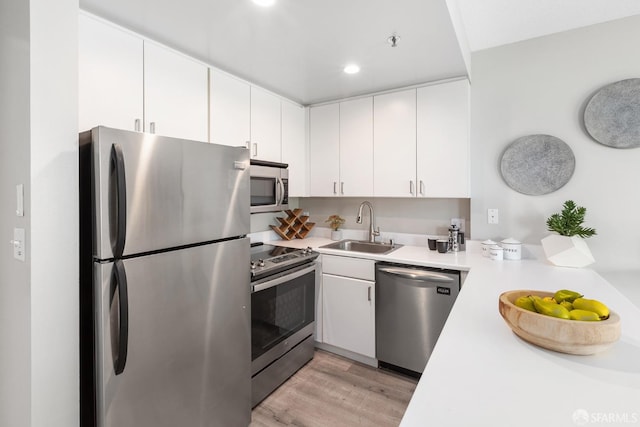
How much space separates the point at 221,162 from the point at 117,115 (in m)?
0.57

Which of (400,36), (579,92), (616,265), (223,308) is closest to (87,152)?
(223,308)

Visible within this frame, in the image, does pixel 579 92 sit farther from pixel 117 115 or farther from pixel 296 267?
pixel 117 115

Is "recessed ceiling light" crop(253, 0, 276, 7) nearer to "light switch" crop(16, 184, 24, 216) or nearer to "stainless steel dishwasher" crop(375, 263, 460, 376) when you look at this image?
"light switch" crop(16, 184, 24, 216)

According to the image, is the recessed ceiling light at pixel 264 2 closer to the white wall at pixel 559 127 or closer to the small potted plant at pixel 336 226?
the white wall at pixel 559 127

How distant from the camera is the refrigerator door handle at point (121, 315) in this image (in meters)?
1.17

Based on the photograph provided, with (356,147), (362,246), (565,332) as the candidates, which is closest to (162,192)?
(565,332)

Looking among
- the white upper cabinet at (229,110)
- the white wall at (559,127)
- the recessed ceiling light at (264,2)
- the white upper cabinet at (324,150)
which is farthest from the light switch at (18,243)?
the white wall at (559,127)

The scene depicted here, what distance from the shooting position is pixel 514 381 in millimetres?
745

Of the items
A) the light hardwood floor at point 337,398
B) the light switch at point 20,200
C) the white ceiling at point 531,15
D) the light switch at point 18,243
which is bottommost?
the light hardwood floor at point 337,398

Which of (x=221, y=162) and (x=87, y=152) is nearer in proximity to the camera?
(x=87, y=152)

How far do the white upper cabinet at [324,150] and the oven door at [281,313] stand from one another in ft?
2.67

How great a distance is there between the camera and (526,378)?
2.48 feet

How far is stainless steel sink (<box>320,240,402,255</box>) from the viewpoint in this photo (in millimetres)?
2806

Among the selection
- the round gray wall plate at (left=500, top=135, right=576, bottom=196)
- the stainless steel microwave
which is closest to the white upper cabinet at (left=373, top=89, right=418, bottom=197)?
the round gray wall plate at (left=500, top=135, right=576, bottom=196)
